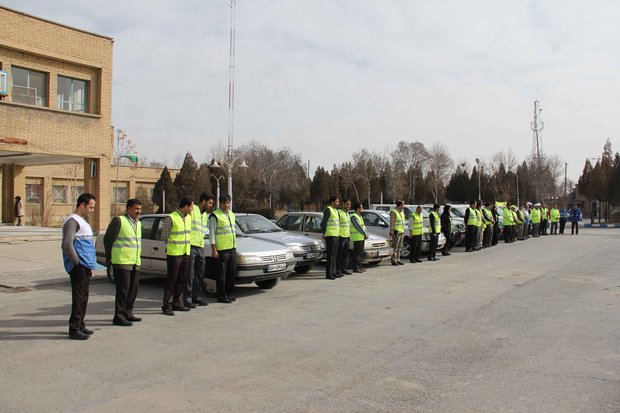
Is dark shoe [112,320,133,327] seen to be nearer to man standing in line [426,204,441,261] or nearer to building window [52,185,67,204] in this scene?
man standing in line [426,204,441,261]

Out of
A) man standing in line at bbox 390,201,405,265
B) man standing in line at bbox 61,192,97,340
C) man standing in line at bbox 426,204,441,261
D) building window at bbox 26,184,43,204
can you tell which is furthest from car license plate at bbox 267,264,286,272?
building window at bbox 26,184,43,204

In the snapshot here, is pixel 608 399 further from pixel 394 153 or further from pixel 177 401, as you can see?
pixel 394 153

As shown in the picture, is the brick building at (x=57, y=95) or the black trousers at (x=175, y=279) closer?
the black trousers at (x=175, y=279)

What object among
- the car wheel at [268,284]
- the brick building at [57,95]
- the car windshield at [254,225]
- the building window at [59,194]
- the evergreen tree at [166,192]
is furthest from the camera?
the evergreen tree at [166,192]

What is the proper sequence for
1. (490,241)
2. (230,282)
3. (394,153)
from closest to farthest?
(230,282) < (490,241) < (394,153)

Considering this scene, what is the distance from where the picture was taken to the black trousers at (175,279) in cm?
830

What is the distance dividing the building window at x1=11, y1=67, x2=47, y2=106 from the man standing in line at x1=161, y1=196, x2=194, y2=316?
15.6m

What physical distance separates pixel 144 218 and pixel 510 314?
7338 millimetres

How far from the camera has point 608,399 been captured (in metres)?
4.63

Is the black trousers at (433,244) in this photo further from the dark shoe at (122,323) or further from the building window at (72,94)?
the building window at (72,94)

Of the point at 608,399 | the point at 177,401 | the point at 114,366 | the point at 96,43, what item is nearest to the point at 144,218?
the point at 114,366

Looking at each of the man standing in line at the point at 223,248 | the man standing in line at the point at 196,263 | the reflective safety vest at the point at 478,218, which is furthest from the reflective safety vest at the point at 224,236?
the reflective safety vest at the point at 478,218

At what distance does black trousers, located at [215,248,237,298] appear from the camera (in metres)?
9.23

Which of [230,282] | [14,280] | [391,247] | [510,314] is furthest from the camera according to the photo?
[391,247]
